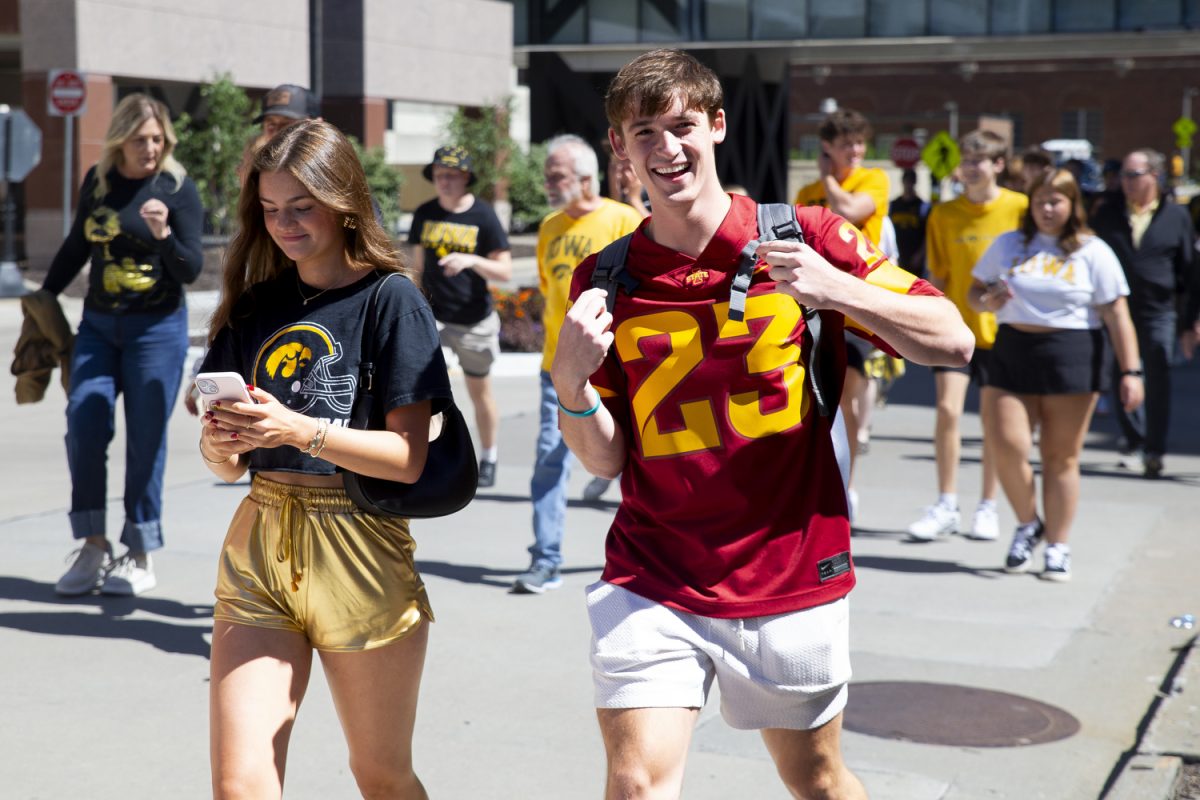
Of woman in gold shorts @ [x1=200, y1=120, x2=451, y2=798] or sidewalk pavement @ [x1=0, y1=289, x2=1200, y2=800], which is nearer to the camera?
woman in gold shorts @ [x1=200, y1=120, x2=451, y2=798]

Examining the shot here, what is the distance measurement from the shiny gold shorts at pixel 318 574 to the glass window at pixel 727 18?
126 feet

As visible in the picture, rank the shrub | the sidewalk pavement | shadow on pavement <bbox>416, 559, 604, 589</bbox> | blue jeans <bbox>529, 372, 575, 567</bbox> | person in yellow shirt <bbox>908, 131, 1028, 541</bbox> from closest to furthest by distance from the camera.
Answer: the sidewalk pavement → blue jeans <bbox>529, 372, 575, 567</bbox> → shadow on pavement <bbox>416, 559, 604, 589</bbox> → person in yellow shirt <bbox>908, 131, 1028, 541</bbox> → the shrub

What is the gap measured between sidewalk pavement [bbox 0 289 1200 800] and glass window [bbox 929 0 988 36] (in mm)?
32842

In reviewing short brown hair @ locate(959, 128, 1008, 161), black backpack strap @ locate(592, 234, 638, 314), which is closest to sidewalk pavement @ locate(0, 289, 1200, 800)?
black backpack strap @ locate(592, 234, 638, 314)

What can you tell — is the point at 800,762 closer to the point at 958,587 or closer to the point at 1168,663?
the point at 1168,663

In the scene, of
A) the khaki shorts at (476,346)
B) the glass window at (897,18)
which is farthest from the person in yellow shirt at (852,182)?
the glass window at (897,18)

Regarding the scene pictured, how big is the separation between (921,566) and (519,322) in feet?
32.8

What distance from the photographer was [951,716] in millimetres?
5512

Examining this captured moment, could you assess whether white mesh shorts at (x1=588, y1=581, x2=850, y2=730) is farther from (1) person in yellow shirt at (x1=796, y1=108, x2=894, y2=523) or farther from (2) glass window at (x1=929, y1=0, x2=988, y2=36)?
(2) glass window at (x1=929, y1=0, x2=988, y2=36)

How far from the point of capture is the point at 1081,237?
7.43 meters

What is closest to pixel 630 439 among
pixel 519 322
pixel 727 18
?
pixel 519 322

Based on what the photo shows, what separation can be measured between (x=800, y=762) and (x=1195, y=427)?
10.7 meters

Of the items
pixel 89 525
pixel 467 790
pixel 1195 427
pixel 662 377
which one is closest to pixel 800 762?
pixel 662 377

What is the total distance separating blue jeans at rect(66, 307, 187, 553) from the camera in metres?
6.67
